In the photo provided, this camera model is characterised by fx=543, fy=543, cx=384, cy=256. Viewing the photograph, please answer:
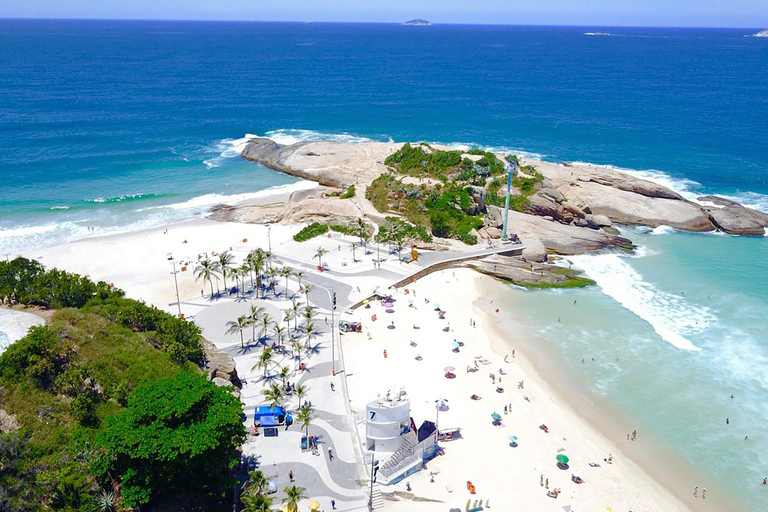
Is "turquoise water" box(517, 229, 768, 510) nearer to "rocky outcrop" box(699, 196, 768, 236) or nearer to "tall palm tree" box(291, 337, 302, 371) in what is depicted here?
"rocky outcrop" box(699, 196, 768, 236)

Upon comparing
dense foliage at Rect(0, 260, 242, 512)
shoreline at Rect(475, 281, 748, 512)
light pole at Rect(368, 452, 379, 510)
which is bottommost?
shoreline at Rect(475, 281, 748, 512)

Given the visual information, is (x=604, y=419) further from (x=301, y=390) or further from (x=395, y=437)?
(x=301, y=390)

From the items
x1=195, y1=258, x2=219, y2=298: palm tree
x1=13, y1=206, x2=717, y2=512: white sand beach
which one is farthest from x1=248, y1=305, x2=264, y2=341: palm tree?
x1=195, y1=258, x2=219, y2=298: palm tree

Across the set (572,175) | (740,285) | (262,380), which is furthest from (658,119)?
(262,380)

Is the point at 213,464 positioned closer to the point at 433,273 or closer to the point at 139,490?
the point at 139,490

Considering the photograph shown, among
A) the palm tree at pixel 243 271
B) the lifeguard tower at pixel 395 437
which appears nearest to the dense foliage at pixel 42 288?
the palm tree at pixel 243 271

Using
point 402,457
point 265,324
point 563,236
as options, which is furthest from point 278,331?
point 563,236

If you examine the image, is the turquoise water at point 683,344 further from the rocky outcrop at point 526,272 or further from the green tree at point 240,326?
the green tree at point 240,326
